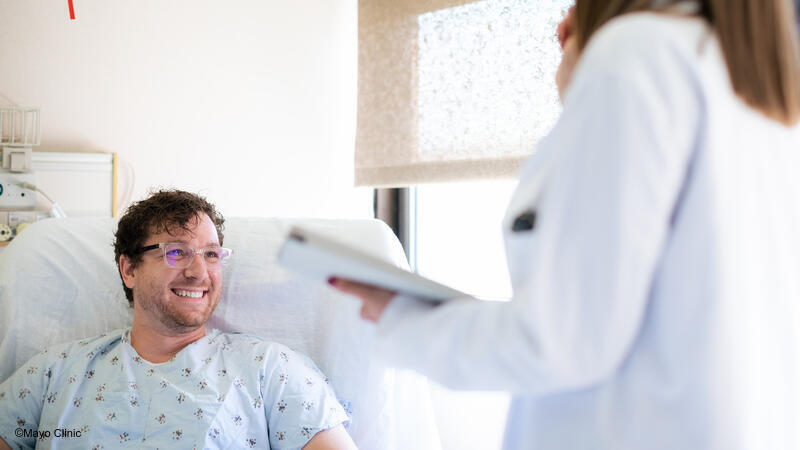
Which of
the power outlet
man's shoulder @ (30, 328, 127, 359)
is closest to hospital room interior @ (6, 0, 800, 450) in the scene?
the power outlet

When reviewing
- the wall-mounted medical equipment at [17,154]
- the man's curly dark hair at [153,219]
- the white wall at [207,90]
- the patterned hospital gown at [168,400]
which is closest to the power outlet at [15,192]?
the wall-mounted medical equipment at [17,154]

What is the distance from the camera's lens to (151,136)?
221cm

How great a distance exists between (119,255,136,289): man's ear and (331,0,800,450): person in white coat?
4.04ft

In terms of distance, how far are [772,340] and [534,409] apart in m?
0.23

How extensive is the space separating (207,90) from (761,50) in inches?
82.3

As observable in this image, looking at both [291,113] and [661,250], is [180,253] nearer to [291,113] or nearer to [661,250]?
[291,113]

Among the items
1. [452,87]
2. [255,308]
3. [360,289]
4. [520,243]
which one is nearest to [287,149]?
[452,87]

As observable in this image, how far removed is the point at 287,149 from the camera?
7.92 ft

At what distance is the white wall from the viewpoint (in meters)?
2.09

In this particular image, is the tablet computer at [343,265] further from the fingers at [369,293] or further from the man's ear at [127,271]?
the man's ear at [127,271]

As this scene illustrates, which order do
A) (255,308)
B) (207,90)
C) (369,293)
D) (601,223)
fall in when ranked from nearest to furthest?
(601,223) < (369,293) < (255,308) < (207,90)

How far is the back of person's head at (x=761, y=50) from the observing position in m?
0.52

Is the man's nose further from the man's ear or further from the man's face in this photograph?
the man's ear

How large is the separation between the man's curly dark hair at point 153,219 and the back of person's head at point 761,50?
1.33 metres
